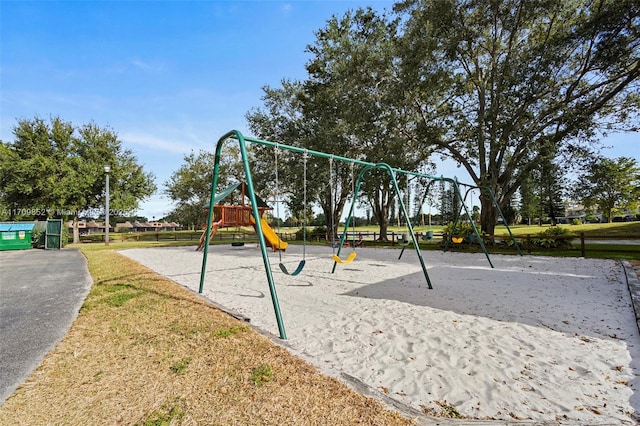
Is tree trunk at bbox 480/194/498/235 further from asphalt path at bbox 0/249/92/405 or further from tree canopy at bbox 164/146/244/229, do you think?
tree canopy at bbox 164/146/244/229

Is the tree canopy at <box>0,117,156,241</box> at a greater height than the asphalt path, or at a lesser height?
greater

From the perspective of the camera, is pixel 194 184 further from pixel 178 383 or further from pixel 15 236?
pixel 178 383

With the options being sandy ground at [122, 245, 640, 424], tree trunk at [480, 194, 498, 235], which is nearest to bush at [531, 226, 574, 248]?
tree trunk at [480, 194, 498, 235]

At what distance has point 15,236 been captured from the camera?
18.4m

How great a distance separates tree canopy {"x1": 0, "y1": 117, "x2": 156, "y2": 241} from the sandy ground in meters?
25.8

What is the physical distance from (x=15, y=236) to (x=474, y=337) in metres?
25.0

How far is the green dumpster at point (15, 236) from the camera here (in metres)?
18.0

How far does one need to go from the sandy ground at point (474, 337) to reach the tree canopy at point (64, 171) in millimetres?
25821

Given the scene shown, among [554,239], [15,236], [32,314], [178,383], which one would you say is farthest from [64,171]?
[554,239]

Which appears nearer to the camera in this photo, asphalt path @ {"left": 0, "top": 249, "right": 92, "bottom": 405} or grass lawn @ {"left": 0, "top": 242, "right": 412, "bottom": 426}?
grass lawn @ {"left": 0, "top": 242, "right": 412, "bottom": 426}

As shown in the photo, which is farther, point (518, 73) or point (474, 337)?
point (518, 73)

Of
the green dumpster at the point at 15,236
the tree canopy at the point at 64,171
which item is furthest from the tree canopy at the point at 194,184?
the green dumpster at the point at 15,236

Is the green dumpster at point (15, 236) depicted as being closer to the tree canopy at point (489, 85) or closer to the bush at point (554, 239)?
the tree canopy at point (489, 85)

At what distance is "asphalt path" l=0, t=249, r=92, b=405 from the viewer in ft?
10.8
